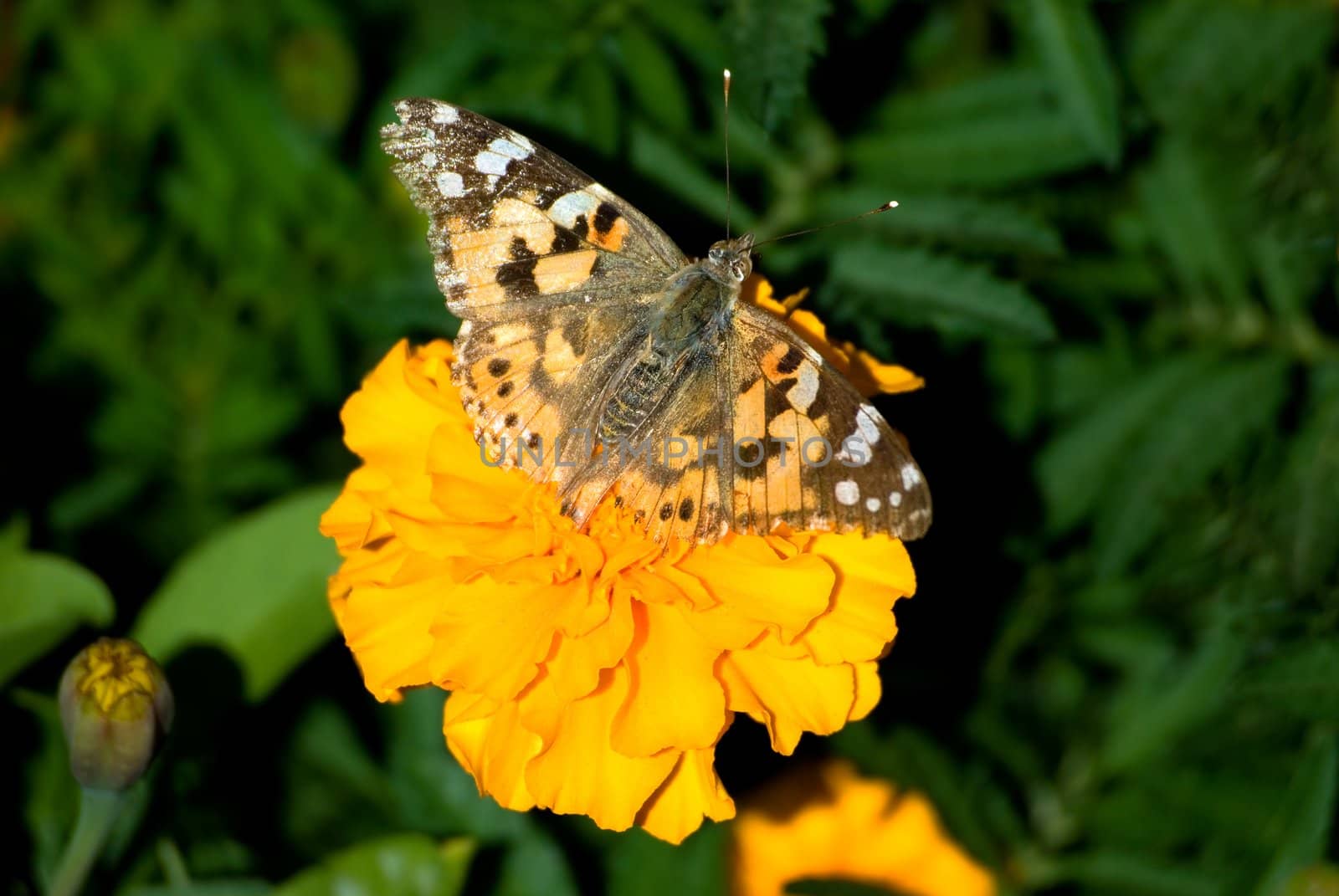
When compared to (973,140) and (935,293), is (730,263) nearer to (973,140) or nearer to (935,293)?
(935,293)

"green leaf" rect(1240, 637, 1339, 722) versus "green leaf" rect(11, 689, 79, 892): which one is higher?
"green leaf" rect(1240, 637, 1339, 722)

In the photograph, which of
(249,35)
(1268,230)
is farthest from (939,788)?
(249,35)

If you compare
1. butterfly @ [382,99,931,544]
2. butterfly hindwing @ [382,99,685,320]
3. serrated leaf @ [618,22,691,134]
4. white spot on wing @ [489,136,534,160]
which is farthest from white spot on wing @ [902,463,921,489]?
serrated leaf @ [618,22,691,134]

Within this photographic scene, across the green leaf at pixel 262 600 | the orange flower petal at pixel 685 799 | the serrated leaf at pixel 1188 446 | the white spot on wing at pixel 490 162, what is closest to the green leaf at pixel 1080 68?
the serrated leaf at pixel 1188 446

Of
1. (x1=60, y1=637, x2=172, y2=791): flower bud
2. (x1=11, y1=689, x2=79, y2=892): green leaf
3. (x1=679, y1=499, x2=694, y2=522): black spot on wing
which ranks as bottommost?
(x1=11, y1=689, x2=79, y2=892): green leaf

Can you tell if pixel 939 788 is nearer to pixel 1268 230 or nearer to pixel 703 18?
pixel 1268 230

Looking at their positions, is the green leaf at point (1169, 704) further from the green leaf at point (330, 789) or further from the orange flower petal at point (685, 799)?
the green leaf at point (330, 789)

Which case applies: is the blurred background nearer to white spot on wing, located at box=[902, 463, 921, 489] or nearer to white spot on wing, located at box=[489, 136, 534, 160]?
white spot on wing, located at box=[489, 136, 534, 160]
